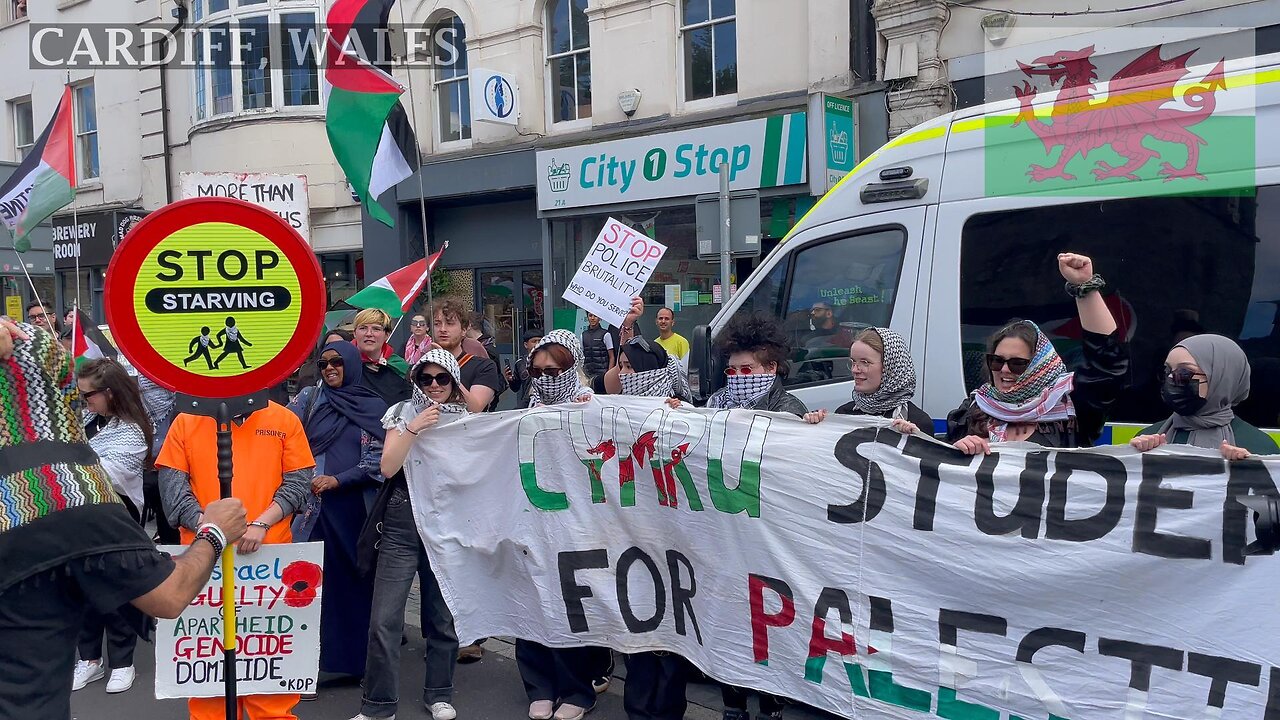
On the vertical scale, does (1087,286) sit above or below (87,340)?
above

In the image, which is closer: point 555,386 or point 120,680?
point 555,386

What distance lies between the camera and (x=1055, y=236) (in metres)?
4.30

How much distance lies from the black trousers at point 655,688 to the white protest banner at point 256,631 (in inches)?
55.6

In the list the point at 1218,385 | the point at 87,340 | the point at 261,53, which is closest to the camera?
the point at 1218,385

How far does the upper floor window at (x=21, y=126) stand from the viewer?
2070cm

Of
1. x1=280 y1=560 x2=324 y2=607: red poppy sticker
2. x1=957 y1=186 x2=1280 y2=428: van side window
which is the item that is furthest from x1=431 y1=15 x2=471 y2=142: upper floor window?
x1=957 y1=186 x2=1280 y2=428: van side window

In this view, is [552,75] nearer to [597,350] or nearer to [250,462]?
[597,350]

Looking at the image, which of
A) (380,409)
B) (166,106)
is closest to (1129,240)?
(380,409)

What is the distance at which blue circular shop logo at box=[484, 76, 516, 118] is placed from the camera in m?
13.0

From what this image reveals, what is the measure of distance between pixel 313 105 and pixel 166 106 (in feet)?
12.2

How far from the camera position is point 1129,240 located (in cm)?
407

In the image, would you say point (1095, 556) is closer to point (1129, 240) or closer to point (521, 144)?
point (1129, 240)

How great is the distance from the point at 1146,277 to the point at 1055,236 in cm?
42

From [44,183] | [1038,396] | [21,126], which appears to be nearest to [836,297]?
[1038,396]
